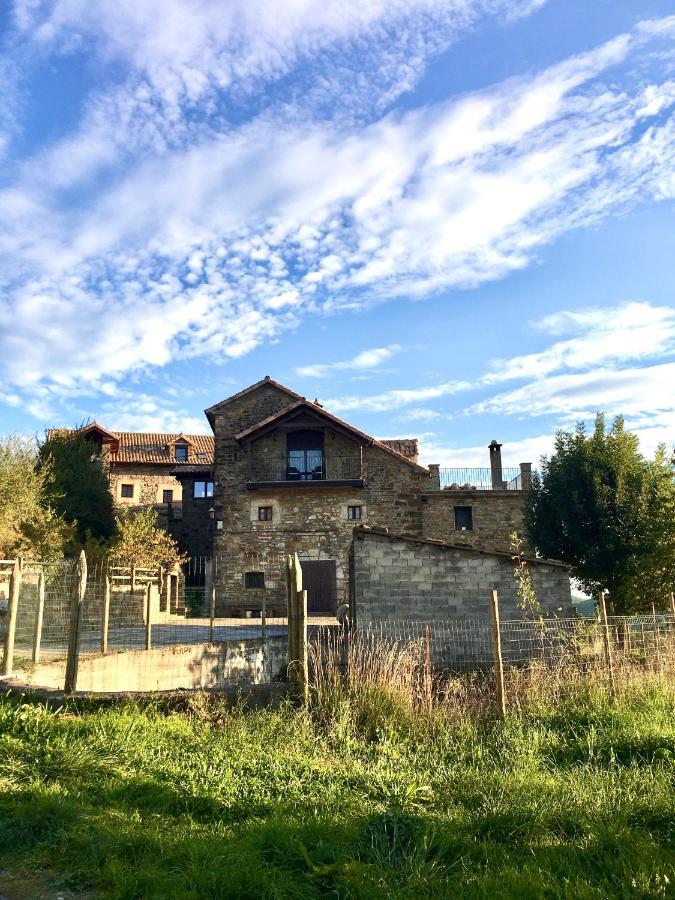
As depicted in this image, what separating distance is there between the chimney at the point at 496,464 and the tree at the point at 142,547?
44.6 ft

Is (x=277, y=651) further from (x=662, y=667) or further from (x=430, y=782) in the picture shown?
(x=430, y=782)

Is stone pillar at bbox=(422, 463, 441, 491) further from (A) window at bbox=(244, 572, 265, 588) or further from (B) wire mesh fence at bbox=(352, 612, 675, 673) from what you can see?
(B) wire mesh fence at bbox=(352, 612, 675, 673)

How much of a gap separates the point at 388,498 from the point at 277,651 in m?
12.9

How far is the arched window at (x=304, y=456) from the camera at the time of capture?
26156 millimetres

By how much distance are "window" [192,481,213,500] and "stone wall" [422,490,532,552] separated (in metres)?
11.0

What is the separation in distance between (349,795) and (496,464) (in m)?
24.9

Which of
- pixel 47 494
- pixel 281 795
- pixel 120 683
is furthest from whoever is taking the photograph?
pixel 47 494

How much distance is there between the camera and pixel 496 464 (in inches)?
1146

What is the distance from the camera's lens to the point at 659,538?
17188mm

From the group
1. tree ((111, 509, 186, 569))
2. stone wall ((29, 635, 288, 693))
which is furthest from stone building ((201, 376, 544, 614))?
stone wall ((29, 635, 288, 693))

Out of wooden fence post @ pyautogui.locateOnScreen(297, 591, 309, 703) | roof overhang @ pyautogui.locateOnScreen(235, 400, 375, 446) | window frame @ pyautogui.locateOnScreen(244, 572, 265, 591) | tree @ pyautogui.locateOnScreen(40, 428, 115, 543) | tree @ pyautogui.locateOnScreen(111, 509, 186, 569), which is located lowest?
wooden fence post @ pyautogui.locateOnScreen(297, 591, 309, 703)

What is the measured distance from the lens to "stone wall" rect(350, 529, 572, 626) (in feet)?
42.3

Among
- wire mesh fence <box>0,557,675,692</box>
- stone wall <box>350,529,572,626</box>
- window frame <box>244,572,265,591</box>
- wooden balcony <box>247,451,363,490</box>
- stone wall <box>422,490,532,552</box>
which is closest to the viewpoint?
wire mesh fence <box>0,557,675,692</box>

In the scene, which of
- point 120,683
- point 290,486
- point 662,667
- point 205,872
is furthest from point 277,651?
point 290,486
